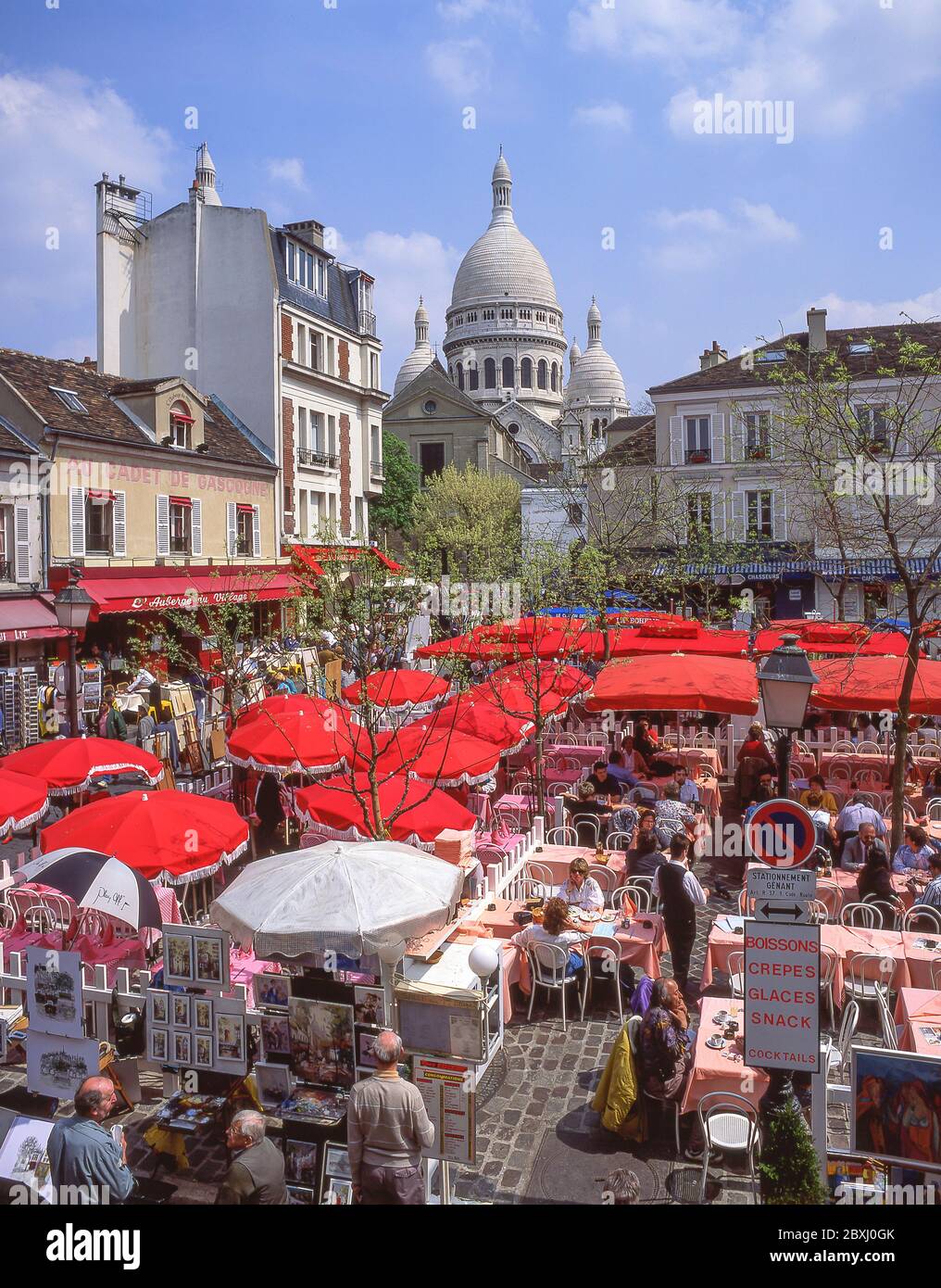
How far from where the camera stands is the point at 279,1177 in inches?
203

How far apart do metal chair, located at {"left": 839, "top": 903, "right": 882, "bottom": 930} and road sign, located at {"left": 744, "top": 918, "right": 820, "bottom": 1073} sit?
4.15 metres

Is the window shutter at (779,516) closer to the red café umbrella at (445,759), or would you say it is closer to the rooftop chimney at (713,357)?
the rooftop chimney at (713,357)

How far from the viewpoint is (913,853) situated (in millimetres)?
10469

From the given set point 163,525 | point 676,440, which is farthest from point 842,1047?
point 676,440

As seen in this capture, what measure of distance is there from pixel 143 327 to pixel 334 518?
31.9 ft

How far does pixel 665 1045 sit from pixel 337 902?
2.53 meters

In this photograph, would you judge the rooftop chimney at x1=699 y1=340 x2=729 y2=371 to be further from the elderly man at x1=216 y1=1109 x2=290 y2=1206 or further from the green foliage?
the elderly man at x1=216 y1=1109 x2=290 y2=1206

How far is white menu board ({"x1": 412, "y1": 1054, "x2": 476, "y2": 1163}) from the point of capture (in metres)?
5.70

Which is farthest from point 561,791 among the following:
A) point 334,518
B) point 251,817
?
point 334,518

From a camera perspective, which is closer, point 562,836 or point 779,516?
point 562,836

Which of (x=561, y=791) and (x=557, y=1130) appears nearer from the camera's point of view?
(x=557, y=1130)

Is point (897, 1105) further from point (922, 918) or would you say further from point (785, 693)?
point (922, 918)

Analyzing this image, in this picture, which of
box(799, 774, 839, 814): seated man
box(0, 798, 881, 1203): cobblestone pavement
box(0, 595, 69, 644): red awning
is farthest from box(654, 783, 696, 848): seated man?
box(0, 595, 69, 644): red awning
